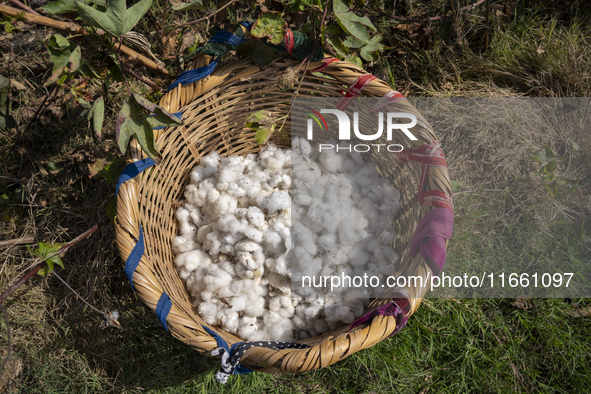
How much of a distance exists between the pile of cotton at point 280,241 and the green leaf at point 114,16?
2.40 feet

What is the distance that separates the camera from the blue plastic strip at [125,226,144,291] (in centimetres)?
143

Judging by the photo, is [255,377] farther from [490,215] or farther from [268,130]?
[490,215]

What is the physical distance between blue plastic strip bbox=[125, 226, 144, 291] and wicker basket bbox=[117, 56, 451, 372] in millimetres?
15

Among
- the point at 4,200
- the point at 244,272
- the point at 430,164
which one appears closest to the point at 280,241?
the point at 244,272

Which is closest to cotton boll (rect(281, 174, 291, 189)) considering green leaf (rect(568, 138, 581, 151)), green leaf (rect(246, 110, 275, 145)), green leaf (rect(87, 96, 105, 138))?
green leaf (rect(246, 110, 275, 145))

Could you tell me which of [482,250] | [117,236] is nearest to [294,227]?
[117,236]

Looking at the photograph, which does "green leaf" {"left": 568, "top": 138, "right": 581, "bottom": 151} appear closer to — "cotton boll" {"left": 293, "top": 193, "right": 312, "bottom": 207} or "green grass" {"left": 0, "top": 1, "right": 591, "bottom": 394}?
"green grass" {"left": 0, "top": 1, "right": 591, "bottom": 394}

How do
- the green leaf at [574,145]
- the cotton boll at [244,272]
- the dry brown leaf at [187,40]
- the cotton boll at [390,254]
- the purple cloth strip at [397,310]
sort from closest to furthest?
the purple cloth strip at [397,310]
the cotton boll at [244,272]
the cotton boll at [390,254]
the dry brown leaf at [187,40]
the green leaf at [574,145]

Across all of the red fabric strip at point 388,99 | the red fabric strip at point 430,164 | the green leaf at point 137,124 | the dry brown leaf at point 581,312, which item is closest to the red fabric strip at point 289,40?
the red fabric strip at point 388,99

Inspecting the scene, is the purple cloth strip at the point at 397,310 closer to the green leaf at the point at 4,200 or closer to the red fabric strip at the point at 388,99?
the red fabric strip at the point at 388,99

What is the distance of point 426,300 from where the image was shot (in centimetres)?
→ 221

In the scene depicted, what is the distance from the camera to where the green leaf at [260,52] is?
1733mm

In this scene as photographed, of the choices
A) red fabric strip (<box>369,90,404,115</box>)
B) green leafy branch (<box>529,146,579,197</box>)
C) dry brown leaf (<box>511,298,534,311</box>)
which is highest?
red fabric strip (<box>369,90,404,115</box>)

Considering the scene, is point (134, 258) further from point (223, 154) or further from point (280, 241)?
point (223, 154)
